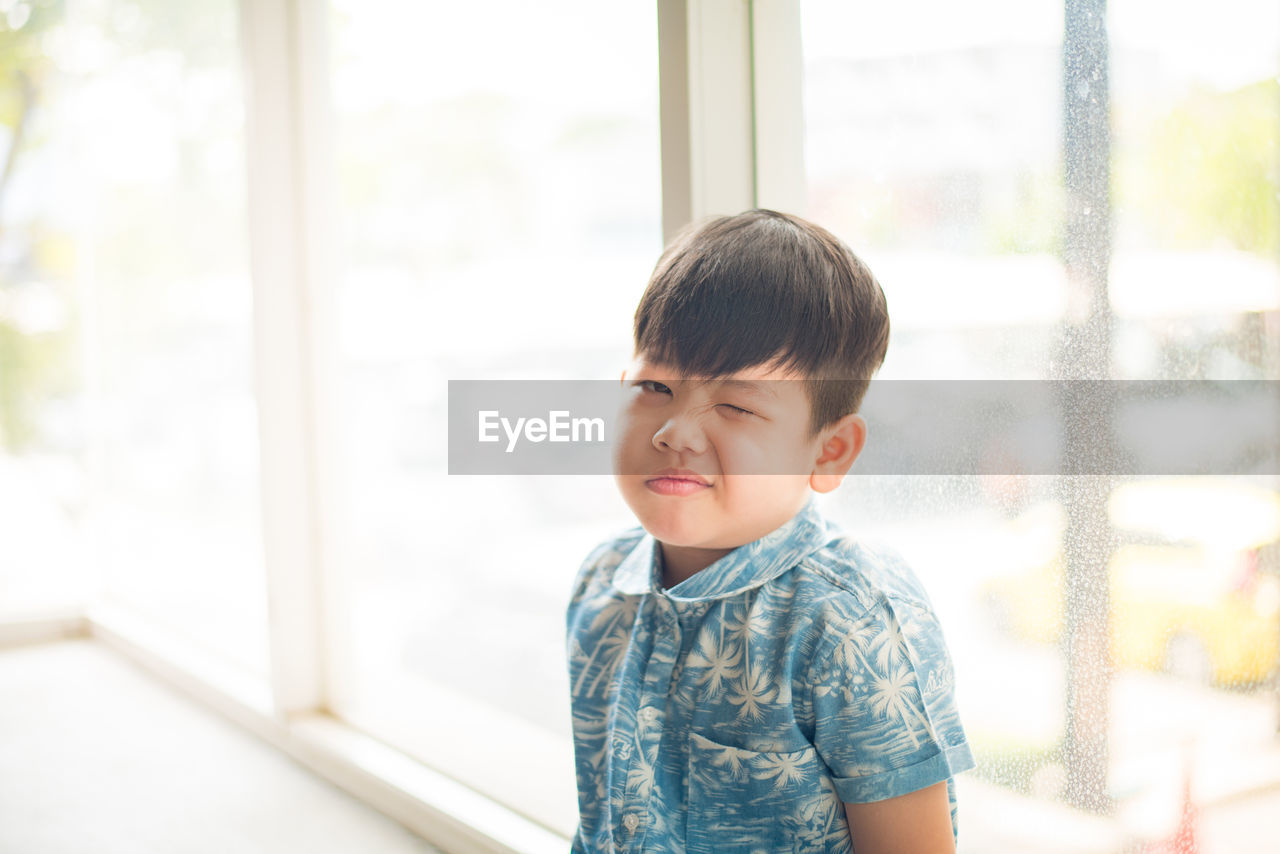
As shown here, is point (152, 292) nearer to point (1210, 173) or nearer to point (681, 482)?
point (681, 482)

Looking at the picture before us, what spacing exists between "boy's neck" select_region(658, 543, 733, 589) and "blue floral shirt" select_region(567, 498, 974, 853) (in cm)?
1

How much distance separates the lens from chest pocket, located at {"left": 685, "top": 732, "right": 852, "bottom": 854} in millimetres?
684

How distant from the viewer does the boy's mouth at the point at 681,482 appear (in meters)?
0.71

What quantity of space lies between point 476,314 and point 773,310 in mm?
1040

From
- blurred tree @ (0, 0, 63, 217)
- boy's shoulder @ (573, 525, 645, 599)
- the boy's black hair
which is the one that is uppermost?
blurred tree @ (0, 0, 63, 217)

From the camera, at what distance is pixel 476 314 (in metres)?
1.65

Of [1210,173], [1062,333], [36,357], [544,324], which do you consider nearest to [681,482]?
[1062,333]

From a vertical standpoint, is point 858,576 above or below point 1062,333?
below

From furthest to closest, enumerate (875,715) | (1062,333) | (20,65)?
(20,65) < (1062,333) < (875,715)

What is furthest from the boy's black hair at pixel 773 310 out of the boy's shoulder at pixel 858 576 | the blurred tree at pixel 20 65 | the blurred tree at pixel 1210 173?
the blurred tree at pixel 20 65

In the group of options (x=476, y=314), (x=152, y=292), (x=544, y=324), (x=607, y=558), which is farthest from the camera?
(x=152, y=292)

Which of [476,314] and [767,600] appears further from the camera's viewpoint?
[476,314]

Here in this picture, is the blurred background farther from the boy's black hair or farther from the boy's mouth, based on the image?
the boy's mouth

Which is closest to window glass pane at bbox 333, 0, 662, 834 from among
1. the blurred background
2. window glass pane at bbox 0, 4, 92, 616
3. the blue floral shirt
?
the blurred background
